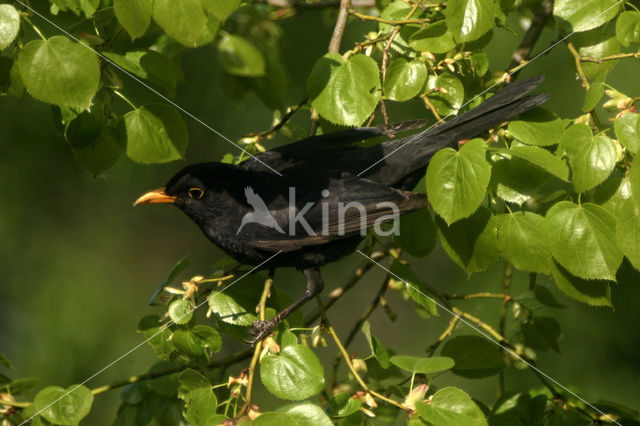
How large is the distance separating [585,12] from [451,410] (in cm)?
147

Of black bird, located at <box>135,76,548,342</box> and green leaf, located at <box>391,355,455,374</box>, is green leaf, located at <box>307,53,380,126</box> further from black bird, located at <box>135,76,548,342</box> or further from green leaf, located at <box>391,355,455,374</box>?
green leaf, located at <box>391,355,455,374</box>

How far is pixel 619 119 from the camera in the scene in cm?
209

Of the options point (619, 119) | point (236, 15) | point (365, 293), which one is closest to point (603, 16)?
point (619, 119)

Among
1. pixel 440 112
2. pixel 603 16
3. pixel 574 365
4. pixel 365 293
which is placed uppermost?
pixel 603 16

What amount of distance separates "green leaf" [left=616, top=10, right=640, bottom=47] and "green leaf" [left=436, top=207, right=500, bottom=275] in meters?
0.75

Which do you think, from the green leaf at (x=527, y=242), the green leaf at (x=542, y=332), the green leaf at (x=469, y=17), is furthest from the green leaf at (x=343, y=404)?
the green leaf at (x=469, y=17)

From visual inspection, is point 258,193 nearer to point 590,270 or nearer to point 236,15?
point 236,15

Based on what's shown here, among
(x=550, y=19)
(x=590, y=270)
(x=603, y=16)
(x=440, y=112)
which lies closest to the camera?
(x=590, y=270)

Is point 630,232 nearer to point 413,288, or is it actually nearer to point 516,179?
point 516,179

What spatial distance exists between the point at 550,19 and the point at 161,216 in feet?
15.2

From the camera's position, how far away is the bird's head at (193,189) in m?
3.07

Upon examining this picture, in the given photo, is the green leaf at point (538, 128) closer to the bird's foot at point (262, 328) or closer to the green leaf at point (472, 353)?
the green leaf at point (472, 353)

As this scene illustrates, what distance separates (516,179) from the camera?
2205 millimetres

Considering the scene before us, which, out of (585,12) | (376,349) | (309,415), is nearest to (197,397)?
(309,415)
